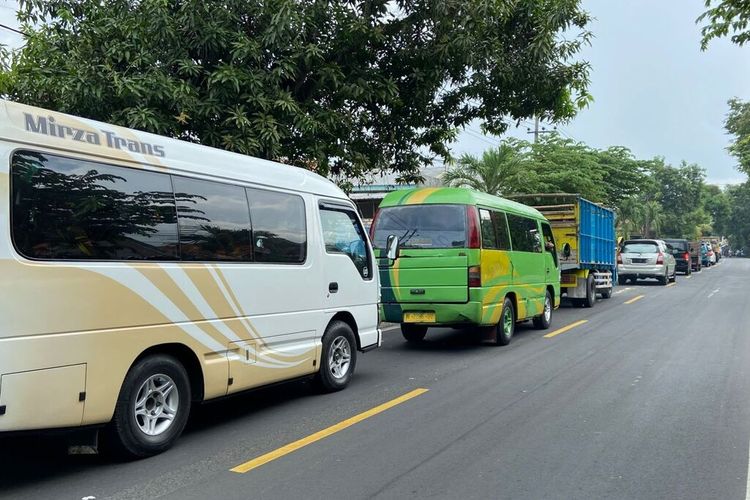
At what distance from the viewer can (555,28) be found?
11133 millimetres

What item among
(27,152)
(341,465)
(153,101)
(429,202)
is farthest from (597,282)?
(27,152)

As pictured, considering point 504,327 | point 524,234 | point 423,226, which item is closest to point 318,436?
point 423,226

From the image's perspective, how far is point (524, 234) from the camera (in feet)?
39.6

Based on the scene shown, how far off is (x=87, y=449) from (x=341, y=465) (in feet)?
6.04

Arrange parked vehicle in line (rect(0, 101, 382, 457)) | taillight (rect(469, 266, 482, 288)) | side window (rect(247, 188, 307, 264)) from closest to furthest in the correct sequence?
parked vehicle in line (rect(0, 101, 382, 457)), side window (rect(247, 188, 307, 264)), taillight (rect(469, 266, 482, 288))

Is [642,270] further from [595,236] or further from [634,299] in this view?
[595,236]

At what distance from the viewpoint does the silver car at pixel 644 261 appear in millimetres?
26125

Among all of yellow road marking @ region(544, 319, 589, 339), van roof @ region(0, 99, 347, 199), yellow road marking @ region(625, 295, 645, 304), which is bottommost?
yellow road marking @ region(544, 319, 589, 339)

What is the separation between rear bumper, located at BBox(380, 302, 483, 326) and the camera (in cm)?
980

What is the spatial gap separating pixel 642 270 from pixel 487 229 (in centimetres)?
1850

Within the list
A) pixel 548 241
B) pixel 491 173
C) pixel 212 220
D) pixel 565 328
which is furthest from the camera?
pixel 491 173

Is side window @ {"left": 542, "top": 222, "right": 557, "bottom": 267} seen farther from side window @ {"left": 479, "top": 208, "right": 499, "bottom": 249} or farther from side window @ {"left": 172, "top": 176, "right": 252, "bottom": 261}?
side window @ {"left": 172, "top": 176, "right": 252, "bottom": 261}

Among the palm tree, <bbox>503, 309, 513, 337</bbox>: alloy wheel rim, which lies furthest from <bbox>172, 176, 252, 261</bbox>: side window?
the palm tree

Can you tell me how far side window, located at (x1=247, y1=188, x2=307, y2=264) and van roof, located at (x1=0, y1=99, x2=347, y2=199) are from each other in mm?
142
